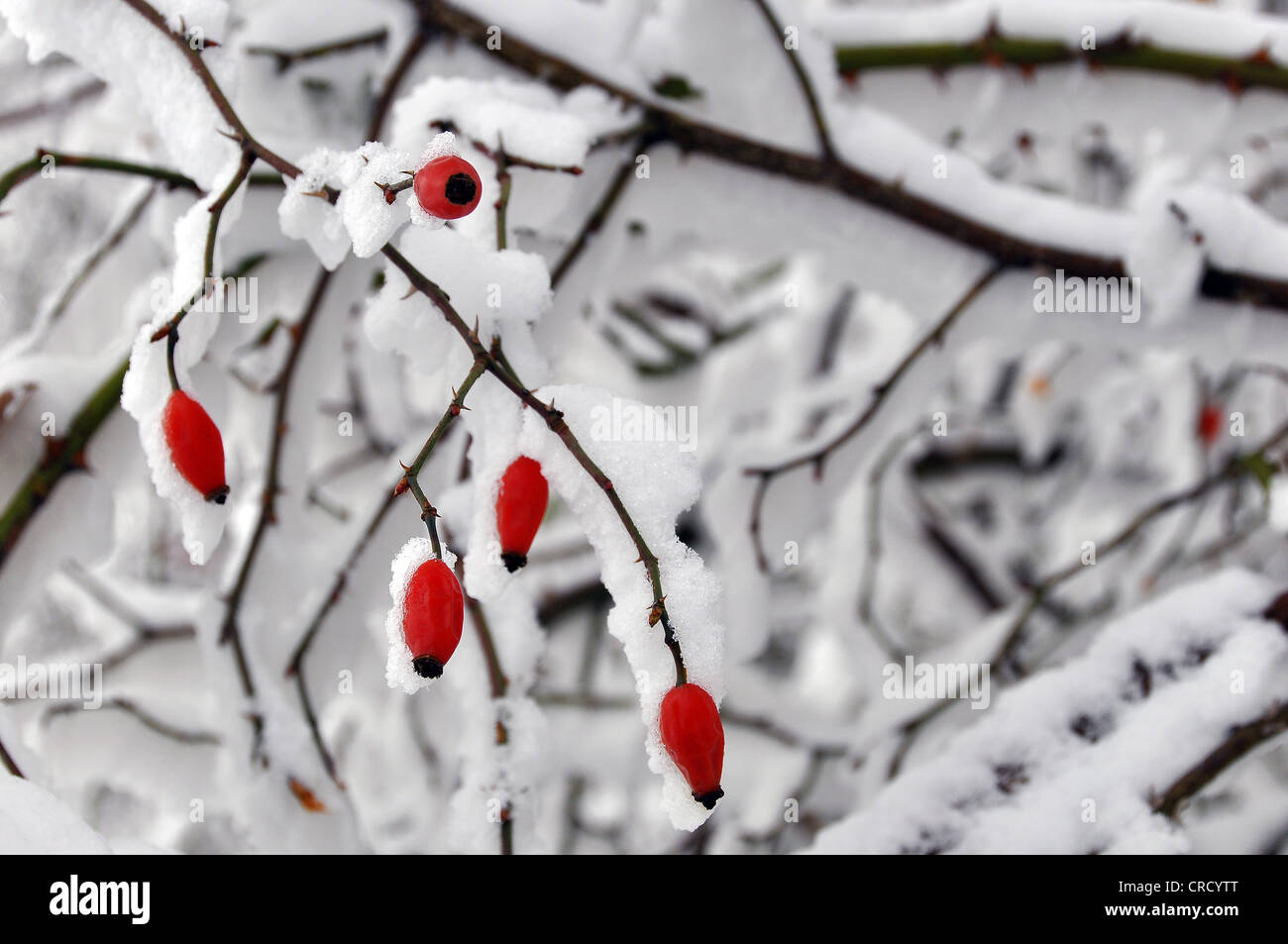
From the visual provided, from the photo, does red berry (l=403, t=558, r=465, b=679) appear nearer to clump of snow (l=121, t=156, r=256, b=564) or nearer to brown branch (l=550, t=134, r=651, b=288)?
clump of snow (l=121, t=156, r=256, b=564)

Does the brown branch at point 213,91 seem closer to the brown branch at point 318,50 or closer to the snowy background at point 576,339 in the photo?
the snowy background at point 576,339

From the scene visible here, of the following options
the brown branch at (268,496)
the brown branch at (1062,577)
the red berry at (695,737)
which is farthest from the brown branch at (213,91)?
the brown branch at (1062,577)

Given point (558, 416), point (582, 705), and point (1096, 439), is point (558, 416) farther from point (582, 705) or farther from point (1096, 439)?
point (1096, 439)

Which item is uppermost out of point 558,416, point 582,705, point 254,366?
point 254,366

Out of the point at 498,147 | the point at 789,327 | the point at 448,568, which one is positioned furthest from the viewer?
the point at 789,327

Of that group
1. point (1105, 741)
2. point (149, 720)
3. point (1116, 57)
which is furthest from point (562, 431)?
point (1116, 57)

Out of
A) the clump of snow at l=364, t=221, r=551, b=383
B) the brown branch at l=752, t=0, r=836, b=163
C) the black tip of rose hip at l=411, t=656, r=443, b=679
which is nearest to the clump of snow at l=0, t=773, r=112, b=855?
the black tip of rose hip at l=411, t=656, r=443, b=679
